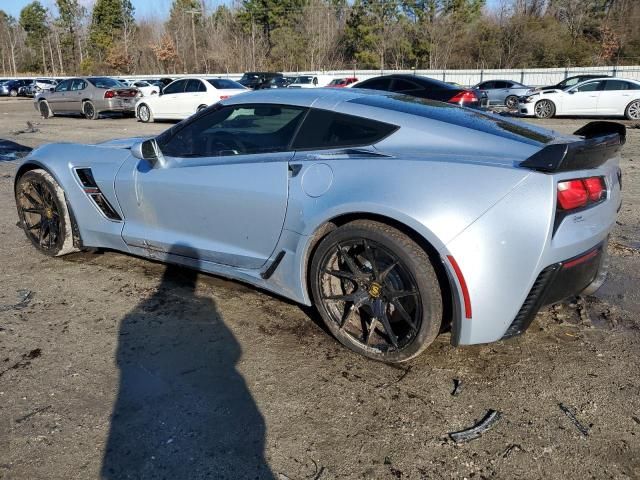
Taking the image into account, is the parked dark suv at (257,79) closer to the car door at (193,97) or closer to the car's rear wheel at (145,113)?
the car's rear wheel at (145,113)

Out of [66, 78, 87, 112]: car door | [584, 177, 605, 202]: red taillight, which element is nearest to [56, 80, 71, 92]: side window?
[66, 78, 87, 112]: car door

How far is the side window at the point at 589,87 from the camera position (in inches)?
699

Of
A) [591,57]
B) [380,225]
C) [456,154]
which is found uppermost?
[591,57]

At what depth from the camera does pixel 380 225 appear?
8.79ft

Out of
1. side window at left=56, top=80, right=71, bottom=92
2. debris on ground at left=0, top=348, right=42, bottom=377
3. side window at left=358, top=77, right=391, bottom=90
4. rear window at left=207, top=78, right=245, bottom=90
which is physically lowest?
debris on ground at left=0, top=348, right=42, bottom=377

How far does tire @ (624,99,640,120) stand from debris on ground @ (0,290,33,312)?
1917 centimetres

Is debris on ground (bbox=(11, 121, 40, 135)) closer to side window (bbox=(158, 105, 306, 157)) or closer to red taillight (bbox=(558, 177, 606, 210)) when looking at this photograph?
side window (bbox=(158, 105, 306, 157))

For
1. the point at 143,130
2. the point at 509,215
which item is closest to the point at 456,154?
the point at 509,215

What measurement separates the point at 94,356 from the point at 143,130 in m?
13.2

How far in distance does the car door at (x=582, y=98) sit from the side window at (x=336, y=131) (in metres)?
17.6

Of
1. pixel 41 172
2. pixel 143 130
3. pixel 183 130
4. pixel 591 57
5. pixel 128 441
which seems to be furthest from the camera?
pixel 591 57

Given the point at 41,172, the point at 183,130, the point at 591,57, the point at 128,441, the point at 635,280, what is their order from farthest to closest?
the point at 591,57, the point at 41,172, the point at 635,280, the point at 183,130, the point at 128,441

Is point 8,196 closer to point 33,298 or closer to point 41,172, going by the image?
point 41,172

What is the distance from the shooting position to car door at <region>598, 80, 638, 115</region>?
57.2 feet
